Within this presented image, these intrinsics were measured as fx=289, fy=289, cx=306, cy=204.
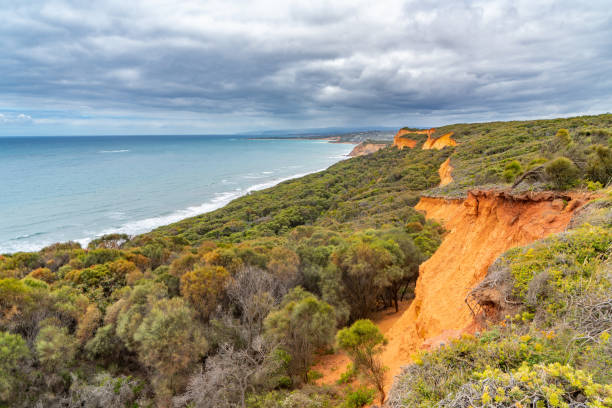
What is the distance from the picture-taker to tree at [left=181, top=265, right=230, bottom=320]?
14.8 meters

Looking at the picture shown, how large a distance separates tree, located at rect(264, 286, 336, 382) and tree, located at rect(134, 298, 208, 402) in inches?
129

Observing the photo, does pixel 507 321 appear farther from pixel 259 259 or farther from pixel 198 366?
pixel 259 259

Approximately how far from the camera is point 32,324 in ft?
43.2

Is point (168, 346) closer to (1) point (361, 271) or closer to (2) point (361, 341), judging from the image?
(2) point (361, 341)

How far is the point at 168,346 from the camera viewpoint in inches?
470

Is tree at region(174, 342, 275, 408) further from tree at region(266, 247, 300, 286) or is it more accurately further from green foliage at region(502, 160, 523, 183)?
green foliage at region(502, 160, 523, 183)

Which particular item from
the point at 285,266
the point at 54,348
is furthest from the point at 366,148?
the point at 54,348

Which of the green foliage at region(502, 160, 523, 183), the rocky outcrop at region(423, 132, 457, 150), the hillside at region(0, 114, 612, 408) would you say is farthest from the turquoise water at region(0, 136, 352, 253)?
the green foliage at region(502, 160, 523, 183)

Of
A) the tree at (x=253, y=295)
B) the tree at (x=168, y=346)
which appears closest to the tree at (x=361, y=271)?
the tree at (x=253, y=295)

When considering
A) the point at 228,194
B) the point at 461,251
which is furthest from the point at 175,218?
the point at 461,251

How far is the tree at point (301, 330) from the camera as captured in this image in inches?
490

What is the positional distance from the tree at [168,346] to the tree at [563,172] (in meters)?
16.3

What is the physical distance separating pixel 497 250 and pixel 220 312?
13.2 m

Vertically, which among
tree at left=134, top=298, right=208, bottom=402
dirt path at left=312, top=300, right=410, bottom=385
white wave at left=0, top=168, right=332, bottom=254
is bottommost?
dirt path at left=312, top=300, right=410, bottom=385
